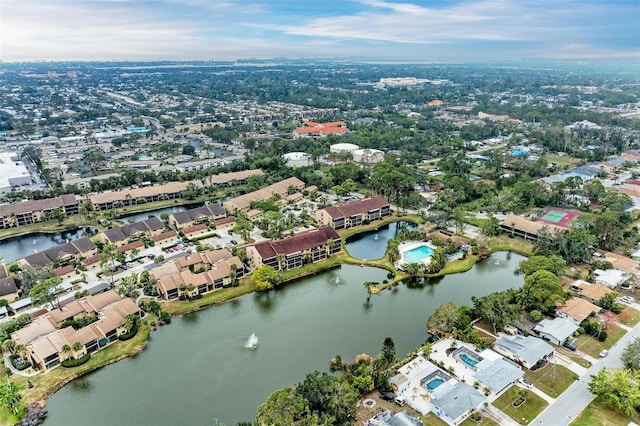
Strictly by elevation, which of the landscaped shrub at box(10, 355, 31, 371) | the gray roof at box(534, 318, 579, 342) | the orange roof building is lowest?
the landscaped shrub at box(10, 355, 31, 371)

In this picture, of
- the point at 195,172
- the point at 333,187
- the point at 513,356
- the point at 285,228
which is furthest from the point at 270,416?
the point at 195,172

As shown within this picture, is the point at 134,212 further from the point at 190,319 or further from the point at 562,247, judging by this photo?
the point at 562,247

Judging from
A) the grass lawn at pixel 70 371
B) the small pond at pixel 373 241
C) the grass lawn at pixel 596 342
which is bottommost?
the small pond at pixel 373 241

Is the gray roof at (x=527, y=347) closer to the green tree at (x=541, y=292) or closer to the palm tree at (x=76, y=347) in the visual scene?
the green tree at (x=541, y=292)

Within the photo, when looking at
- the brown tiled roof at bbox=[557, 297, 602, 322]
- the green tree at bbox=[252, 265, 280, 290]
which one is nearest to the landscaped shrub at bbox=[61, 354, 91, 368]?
the green tree at bbox=[252, 265, 280, 290]

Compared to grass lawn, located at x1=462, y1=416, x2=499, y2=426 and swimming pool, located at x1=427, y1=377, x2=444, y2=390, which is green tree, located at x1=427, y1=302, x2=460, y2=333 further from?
grass lawn, located at x1=462, y1=416, x2=499, y2=426

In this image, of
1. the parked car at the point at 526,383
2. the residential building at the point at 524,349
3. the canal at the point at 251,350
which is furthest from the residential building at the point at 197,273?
the parked car at the point at 526,383
